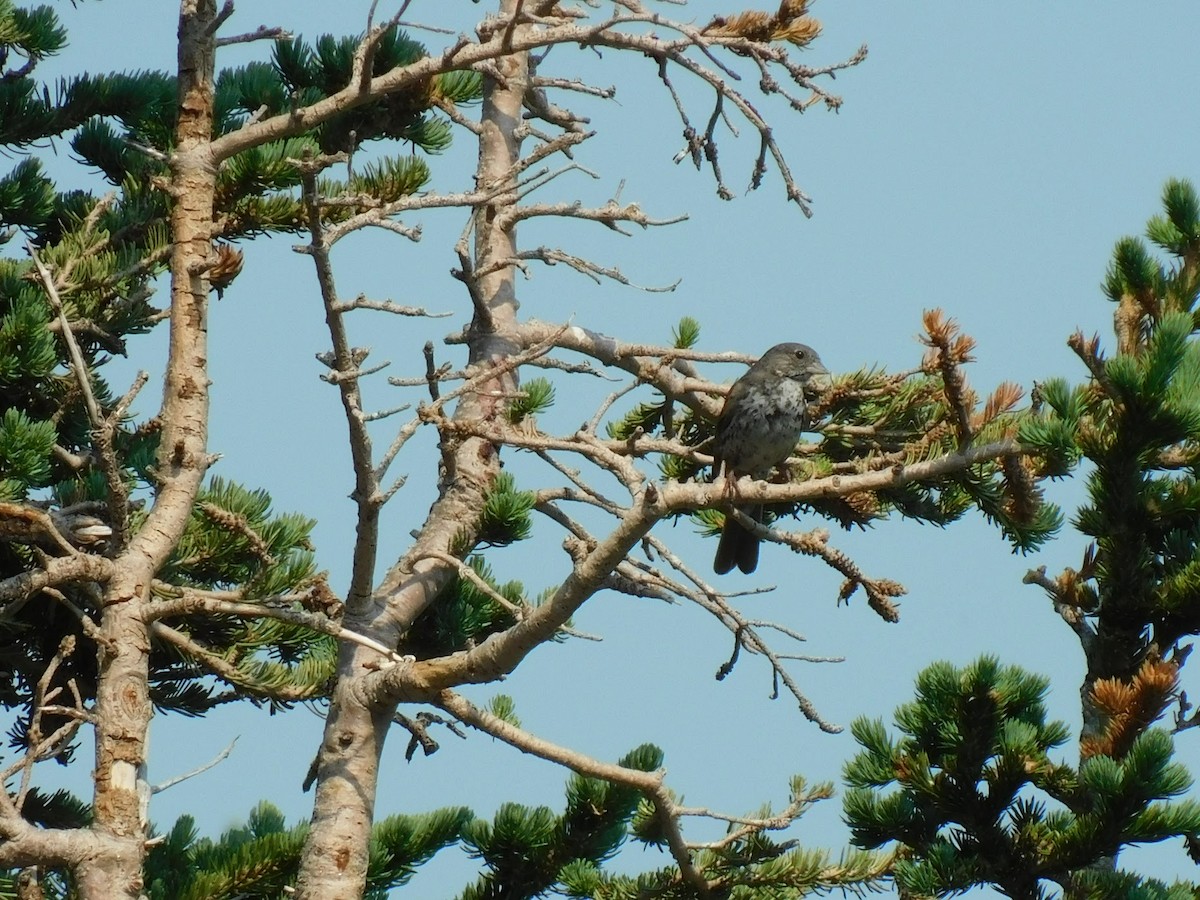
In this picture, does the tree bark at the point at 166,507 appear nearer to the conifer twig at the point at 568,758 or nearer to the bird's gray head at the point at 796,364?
the conifer twig at the point at 568,758

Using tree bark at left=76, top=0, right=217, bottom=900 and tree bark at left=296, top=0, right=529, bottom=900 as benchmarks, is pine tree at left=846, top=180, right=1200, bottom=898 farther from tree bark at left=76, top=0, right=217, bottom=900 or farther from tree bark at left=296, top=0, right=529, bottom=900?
tree bark at left=76, top=0, right=217, bottom=900

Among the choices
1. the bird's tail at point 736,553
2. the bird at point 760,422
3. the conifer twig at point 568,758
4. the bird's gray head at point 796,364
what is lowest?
the conifer twig at point 568,758

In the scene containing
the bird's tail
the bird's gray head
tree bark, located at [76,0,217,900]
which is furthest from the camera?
the bird's tail

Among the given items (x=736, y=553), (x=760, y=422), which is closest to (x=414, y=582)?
(x=760, y=422)

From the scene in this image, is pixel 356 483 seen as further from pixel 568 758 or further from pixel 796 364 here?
pixel 796 364

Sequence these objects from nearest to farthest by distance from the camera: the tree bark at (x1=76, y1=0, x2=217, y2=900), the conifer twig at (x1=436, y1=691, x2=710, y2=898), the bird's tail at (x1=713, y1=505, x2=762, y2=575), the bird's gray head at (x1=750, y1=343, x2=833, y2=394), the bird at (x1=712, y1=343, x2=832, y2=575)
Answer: the tree bark at (x1=76, y1=0, x2=217, y2=900)
the conifer twig at (x1=436, y1=691, x2=710, y2=898)
the bird at (x1=712, y1=343, x2=832, y2=575)
the bird's gray head at (x1=750, y1=343, x2=833, y2=394)
the bird's tail at (x1=713, y1=505, x2=762, y2=575)

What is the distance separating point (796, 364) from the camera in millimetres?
6500

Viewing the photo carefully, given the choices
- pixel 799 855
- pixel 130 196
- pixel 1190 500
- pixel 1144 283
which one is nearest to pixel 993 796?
pixel 799 855

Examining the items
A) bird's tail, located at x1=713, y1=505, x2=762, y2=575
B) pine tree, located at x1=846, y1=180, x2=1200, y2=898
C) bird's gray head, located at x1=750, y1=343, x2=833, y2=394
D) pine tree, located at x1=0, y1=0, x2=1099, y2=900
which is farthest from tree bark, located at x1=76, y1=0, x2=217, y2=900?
bird's tail, located at x1=713, y1=505, x2=762, y2=575

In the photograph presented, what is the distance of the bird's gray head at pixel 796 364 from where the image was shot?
627cm

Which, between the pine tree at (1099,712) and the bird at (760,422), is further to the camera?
the bird at (760,422)

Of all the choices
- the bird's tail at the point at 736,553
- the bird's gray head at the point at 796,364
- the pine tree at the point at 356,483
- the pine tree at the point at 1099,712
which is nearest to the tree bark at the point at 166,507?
the pine tree at the point at 356,483

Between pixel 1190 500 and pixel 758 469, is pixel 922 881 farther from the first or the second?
pixel 758 469

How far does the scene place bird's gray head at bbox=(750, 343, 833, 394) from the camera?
6273 millimetres
